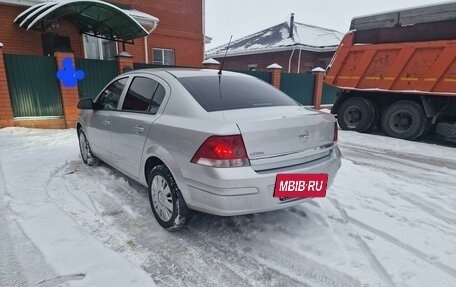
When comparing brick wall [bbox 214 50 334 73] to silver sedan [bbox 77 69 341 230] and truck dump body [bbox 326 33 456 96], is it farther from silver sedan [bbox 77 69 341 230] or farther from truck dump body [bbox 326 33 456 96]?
silver sedan [bbox 77 69 341 230]

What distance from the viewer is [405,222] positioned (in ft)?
10.2

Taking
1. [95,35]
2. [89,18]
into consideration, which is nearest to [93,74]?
[89,18]

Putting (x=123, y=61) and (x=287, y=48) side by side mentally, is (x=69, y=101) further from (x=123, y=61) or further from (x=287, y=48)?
(x=287, y=48)

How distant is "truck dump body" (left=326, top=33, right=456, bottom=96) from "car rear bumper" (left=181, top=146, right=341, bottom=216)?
639 cm

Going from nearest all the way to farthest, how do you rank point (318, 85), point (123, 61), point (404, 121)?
1. point (404, 121)
2. point (123, 61)
3. point (318, 85)

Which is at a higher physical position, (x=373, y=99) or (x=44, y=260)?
(x=373, y=99)

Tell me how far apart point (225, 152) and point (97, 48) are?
35.9ft

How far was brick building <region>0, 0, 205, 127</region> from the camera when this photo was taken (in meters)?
7.78

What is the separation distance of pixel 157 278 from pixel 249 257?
77 cm

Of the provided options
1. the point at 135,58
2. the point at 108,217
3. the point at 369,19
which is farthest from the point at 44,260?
the point at 135,58

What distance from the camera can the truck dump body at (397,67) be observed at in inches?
270

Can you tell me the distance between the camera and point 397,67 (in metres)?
7.65

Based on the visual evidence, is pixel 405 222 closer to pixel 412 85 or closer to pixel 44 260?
pixel 44 260

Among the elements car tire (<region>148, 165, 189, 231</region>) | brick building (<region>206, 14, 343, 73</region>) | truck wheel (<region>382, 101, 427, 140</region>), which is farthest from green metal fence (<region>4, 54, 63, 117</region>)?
brick building (<region>206, 14, 343, 73</region>)
